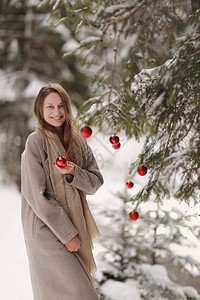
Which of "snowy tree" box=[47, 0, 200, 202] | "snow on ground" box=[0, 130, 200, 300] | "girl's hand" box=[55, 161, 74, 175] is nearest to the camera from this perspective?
"snowy tree" box=[47, 0, 200, 202]

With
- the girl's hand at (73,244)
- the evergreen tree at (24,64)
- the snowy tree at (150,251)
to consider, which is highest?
the evergreen tree at (24,64)

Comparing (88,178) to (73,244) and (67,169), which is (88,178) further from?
(73,244)

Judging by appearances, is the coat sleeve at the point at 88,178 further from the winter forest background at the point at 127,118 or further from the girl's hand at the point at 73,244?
the girl's hand at the point at 73,244

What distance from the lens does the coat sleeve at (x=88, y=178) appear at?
5.99ft

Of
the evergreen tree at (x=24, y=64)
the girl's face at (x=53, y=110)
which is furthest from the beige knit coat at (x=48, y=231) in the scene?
the evergreen tree at (x=24, y=64)

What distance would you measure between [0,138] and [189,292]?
18.1 feet

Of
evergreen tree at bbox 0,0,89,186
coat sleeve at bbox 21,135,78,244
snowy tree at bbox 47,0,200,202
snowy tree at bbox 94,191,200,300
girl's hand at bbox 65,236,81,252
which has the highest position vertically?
evergreen tree at bbox 0,0,89,186

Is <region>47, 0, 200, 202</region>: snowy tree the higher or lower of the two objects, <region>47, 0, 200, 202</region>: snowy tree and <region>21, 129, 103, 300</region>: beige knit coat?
the higher

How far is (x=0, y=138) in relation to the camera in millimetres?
7234

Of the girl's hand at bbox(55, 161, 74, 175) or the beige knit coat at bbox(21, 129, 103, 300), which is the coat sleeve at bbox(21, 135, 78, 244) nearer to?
the beige knit coat at bbox(21, 129, 103, 300)

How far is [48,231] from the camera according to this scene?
186 cm

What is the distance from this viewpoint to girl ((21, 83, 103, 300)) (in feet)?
5.90

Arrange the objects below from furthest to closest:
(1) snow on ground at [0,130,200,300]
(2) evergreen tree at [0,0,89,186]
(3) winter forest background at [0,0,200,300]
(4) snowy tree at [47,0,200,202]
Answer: (2) evergreen tree at [0,0,89,186]
(1) snow on ground at [0,130,200,300]
(3) winter forest background at [0,0,200,300]
(4) snowy tree at [47,0,200,202]

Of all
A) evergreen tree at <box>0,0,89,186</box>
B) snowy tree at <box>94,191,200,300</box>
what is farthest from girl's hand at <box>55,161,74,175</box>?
evergreen tree at <box>0,0,89,186</box>
